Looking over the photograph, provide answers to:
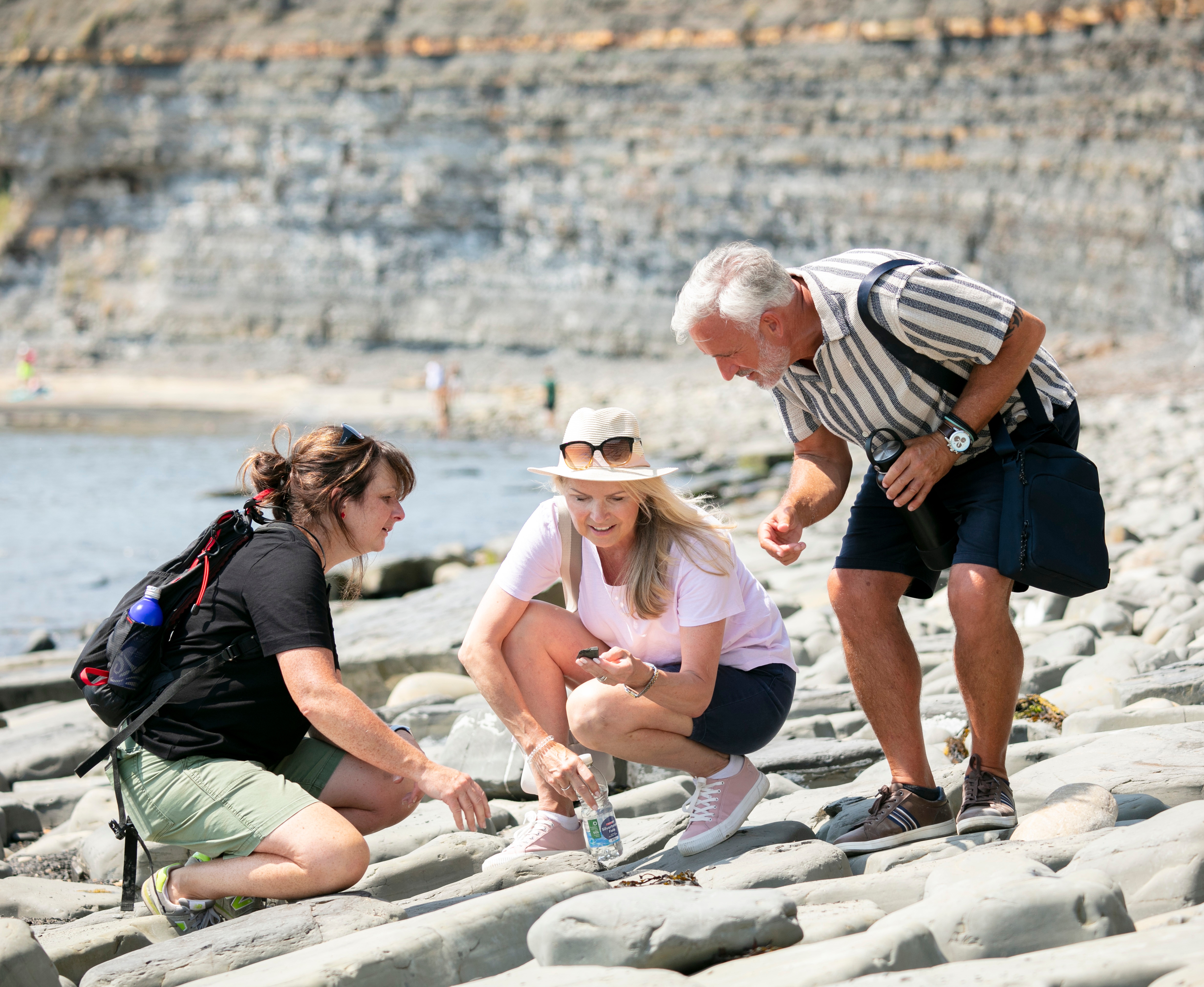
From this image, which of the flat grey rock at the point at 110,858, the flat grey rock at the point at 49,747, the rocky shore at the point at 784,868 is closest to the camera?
the rocky shore at the point at 784,868

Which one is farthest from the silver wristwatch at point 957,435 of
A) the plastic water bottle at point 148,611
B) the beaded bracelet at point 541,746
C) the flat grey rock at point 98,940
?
the flat grey rock at point 98,940

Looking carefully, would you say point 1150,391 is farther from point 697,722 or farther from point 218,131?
point 218,131

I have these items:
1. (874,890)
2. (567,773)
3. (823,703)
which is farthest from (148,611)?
(823,703)

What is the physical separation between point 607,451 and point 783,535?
1.78 ft

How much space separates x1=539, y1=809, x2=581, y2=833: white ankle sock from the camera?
300 cm

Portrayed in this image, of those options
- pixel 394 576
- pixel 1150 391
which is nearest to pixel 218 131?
pixel 1150 391

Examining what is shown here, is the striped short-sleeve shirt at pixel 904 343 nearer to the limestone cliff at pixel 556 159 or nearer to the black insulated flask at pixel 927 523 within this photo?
the black insulated flask at pixel 927 523

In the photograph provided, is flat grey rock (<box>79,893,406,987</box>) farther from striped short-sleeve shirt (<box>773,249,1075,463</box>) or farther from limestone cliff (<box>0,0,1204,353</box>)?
limestone cliff (<box>0,0,1204,353</box>)

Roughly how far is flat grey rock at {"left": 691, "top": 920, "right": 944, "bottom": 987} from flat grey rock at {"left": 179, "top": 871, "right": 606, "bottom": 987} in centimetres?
47

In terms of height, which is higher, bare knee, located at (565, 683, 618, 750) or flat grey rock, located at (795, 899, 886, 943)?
bare knee, located at (565, 683, 618, 750)

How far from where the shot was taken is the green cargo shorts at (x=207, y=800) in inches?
107

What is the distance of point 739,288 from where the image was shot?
291 centimetres

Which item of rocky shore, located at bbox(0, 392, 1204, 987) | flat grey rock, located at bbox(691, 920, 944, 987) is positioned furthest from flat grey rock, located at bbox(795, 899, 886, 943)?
flat grey rock, located at bbox(691, 920, 944, 987)

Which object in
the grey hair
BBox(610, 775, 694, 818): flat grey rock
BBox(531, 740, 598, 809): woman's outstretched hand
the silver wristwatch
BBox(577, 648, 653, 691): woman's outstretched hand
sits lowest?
BBox(610, 775, 694, 818): flat grey rock
